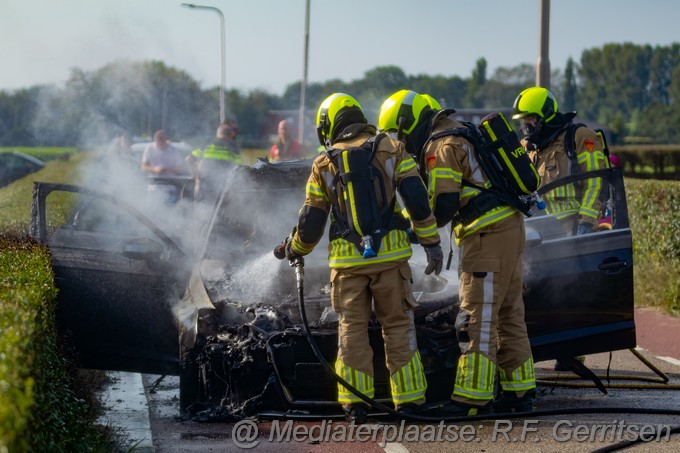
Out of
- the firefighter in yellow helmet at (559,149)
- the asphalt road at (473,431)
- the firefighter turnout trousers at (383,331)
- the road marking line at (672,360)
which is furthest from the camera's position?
the road marking line at (672,360)

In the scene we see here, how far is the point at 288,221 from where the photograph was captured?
7.58m

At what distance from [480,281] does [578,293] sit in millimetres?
800

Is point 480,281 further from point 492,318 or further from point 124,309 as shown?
point 124,309

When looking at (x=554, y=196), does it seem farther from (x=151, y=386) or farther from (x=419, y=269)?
(x=151, y=386)

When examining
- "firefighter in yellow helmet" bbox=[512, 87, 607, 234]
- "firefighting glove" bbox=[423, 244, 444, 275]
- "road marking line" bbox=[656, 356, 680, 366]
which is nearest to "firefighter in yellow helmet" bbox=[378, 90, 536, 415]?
"firefighting glove" bbox=[423, 244, 444, 275]

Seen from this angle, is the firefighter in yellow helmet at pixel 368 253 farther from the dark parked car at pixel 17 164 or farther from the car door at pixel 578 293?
the dark parked car at pixel 17 164

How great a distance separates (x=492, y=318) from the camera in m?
6.00

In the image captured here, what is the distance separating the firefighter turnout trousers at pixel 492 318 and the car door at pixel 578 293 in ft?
0.98

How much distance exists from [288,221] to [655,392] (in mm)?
2956

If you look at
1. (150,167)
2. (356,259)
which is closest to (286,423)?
(356,259)

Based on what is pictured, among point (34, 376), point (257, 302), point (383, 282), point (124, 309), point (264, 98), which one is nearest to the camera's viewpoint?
point (34, 376)

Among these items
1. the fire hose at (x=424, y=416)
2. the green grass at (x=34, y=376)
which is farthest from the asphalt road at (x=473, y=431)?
the green grass at (x=34, y=376)

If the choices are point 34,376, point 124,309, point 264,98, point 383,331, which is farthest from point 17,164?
point 264,98

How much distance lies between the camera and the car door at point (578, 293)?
6.44m
